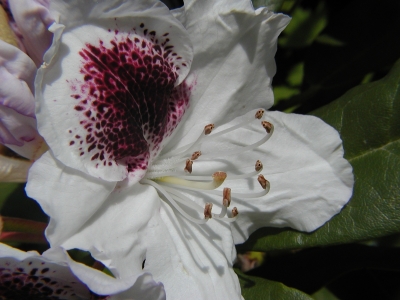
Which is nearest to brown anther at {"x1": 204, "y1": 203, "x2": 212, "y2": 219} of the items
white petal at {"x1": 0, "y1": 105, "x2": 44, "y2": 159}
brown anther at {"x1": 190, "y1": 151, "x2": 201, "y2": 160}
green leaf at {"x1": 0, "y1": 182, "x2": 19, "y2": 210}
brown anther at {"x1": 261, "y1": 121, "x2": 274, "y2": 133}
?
brown anther at {"x1": 190, "y1": 151, "x2": 201, "y2": 160}

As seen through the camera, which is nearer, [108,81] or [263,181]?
[108,81]

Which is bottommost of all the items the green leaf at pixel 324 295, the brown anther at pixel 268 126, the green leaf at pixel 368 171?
the green leaf at pixel 324 295

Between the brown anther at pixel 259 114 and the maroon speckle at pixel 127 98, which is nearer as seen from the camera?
the maroon speckle at pixel 127 98

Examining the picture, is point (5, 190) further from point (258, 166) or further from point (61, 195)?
point (258, 166)

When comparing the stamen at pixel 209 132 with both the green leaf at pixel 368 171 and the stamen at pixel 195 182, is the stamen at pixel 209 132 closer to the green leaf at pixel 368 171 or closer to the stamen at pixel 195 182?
the stamen at pixel 195 182

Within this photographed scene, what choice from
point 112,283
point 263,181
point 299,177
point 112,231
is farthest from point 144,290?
point 299,177

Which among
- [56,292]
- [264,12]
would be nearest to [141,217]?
[56,292]

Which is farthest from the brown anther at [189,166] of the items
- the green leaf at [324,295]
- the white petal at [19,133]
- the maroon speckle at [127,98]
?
the green leaf at [324,295]
